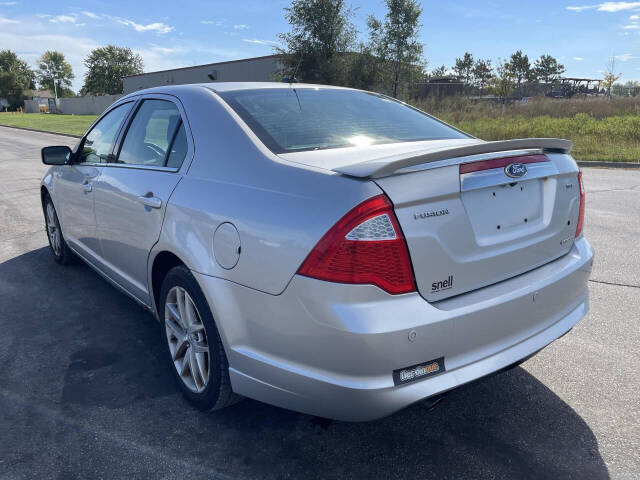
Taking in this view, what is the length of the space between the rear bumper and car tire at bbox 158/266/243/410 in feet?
0.44

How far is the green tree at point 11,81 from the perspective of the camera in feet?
321

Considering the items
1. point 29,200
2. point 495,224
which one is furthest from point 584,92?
point 495,224

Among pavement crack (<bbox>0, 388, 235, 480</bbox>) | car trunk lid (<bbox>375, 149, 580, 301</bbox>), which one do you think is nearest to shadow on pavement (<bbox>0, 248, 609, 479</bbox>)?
pavement crack (<bbox>0, 388, 235, 480</bbox>)

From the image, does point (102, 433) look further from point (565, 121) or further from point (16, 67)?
point (16, 67)

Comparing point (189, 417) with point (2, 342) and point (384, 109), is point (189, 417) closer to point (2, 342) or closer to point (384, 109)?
point (2, 342)

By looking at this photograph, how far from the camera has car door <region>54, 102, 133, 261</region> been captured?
3.80m

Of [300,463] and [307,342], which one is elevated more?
[307,342]

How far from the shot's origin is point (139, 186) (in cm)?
304

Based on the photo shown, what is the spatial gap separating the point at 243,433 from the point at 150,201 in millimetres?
1309

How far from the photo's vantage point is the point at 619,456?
232cm

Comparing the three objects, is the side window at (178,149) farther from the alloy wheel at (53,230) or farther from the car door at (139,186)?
the alloy wheel at (53,230)

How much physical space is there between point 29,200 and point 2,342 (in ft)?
19.8

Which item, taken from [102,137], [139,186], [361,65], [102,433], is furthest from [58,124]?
[102,433]

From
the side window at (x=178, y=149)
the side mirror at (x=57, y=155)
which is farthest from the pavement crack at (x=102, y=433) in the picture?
the side mirror at (x=57, y=155)
